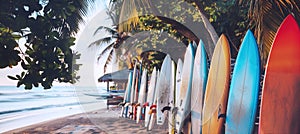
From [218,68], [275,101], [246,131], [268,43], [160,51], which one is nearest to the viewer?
[275,101]

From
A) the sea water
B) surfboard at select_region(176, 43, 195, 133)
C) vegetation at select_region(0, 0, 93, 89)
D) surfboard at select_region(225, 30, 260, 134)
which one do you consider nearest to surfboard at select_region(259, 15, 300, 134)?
surfboard at select_region(225, 30, 260, 134)

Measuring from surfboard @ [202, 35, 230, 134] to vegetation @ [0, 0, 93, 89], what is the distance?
65.1 inches

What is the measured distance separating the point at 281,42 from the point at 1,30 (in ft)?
6.50

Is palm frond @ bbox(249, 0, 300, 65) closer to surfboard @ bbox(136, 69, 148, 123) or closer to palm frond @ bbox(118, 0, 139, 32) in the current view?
palm frond @ bbox(118, 0, 139, 32)

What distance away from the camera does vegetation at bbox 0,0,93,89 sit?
174 cm

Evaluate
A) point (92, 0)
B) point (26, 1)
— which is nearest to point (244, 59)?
point (26, 1)

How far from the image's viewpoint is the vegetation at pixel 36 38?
68.4 inches

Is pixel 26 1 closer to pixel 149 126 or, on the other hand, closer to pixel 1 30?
pixel 1 30

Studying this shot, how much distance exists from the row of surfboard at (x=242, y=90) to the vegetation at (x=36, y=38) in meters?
1.57

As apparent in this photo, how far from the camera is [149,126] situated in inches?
237

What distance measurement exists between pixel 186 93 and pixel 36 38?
2339 mm

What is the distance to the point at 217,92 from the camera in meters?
3.21

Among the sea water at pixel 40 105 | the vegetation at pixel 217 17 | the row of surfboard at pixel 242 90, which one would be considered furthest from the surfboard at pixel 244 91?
the sea water at pixel 40 105

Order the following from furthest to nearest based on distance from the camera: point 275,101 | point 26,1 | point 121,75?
point 121,75
point 275,101
point 26,1
